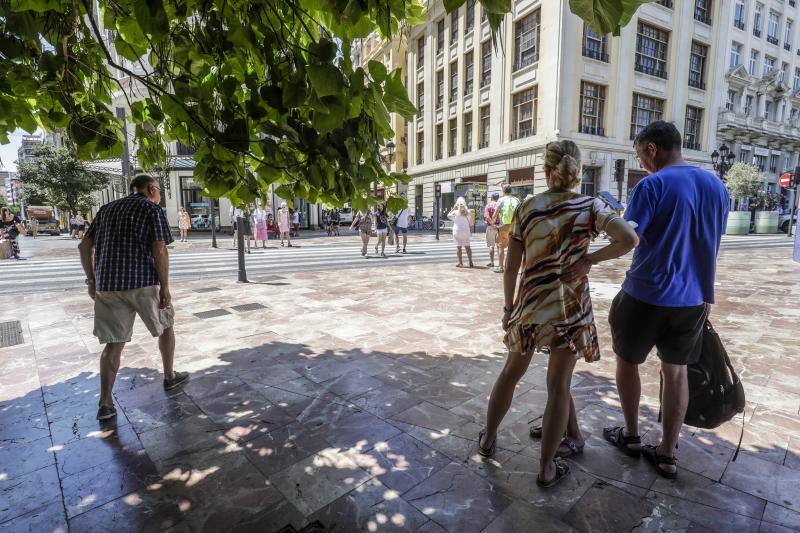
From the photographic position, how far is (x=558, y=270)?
7.44 feet

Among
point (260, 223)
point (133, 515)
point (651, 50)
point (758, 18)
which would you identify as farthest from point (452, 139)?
point (133, 515)

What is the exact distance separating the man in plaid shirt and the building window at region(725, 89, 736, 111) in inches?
1706

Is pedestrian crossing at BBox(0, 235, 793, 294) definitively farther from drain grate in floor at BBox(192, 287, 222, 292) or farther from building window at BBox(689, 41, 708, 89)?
building window at BBox(689, 41, 708, 89)

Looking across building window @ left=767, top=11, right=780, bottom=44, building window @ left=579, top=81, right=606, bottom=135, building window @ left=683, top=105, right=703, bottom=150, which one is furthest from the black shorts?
building window @ left=767, top=11, right=780, bottom=44

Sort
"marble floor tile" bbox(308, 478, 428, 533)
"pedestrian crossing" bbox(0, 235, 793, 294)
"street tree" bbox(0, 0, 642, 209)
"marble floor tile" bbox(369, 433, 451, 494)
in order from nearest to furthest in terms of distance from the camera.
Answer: "street tree" bbox(0, 0, 642, 209)
"marble floor tile" bbox(308, 478, 428, 533)
"marble floor tile" bbox(369, 433, 451, 494)
"pedestrian crossing" bbox(0, 235, 793, 294)

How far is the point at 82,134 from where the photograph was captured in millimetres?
2580

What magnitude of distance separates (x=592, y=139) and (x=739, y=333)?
2334cm

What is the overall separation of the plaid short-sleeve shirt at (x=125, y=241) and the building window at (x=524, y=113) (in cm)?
2631

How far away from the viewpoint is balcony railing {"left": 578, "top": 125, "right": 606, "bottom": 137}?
26.0 meters

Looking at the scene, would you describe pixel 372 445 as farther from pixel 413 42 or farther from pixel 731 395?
pixel 413 42

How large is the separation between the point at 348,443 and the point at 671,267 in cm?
222

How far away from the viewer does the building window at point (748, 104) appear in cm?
3622

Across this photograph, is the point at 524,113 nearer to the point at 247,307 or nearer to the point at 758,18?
the point at 758,18

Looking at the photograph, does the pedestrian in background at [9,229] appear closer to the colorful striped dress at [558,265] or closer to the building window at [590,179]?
the colorful striped dress at [558,265]
